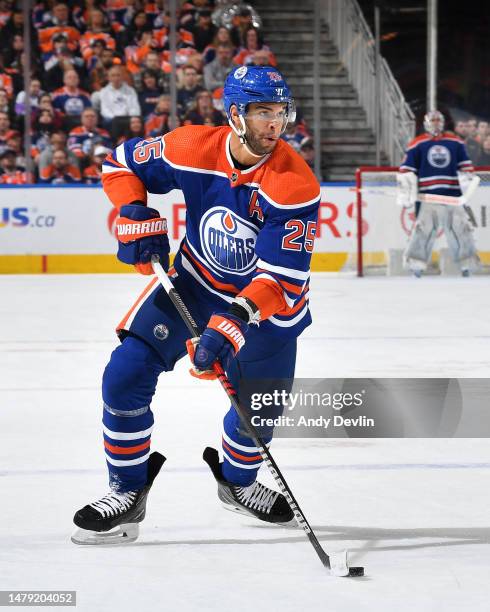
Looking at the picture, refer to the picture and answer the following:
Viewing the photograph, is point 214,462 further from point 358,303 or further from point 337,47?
point 337,47

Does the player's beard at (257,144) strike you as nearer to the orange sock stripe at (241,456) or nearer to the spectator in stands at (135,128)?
the orange sock stripe at (241,456)

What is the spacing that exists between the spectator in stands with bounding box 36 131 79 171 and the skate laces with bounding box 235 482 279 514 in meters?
7.84

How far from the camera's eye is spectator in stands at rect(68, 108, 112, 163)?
417 inches

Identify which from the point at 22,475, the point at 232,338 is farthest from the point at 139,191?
the point at 22,475

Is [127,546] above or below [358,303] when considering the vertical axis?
above

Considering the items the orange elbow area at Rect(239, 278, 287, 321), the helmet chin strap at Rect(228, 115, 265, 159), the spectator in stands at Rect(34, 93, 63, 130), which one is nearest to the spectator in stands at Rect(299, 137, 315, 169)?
the spectator in stands at Rect(34, 93, 63, 130)

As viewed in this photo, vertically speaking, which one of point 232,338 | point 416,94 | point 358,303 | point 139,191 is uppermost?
point 139,191

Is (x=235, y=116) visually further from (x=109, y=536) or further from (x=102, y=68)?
(x=102, y=68)

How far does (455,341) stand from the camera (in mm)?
5945

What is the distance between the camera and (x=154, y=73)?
1109 cm

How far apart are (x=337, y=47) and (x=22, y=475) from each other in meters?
9.30

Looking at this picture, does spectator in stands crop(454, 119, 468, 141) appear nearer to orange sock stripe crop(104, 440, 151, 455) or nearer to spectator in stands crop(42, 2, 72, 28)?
spectator in stands crop(42, 2, 72, 28)

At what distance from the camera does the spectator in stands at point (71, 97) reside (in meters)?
10.8

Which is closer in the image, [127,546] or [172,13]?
[127,546]
